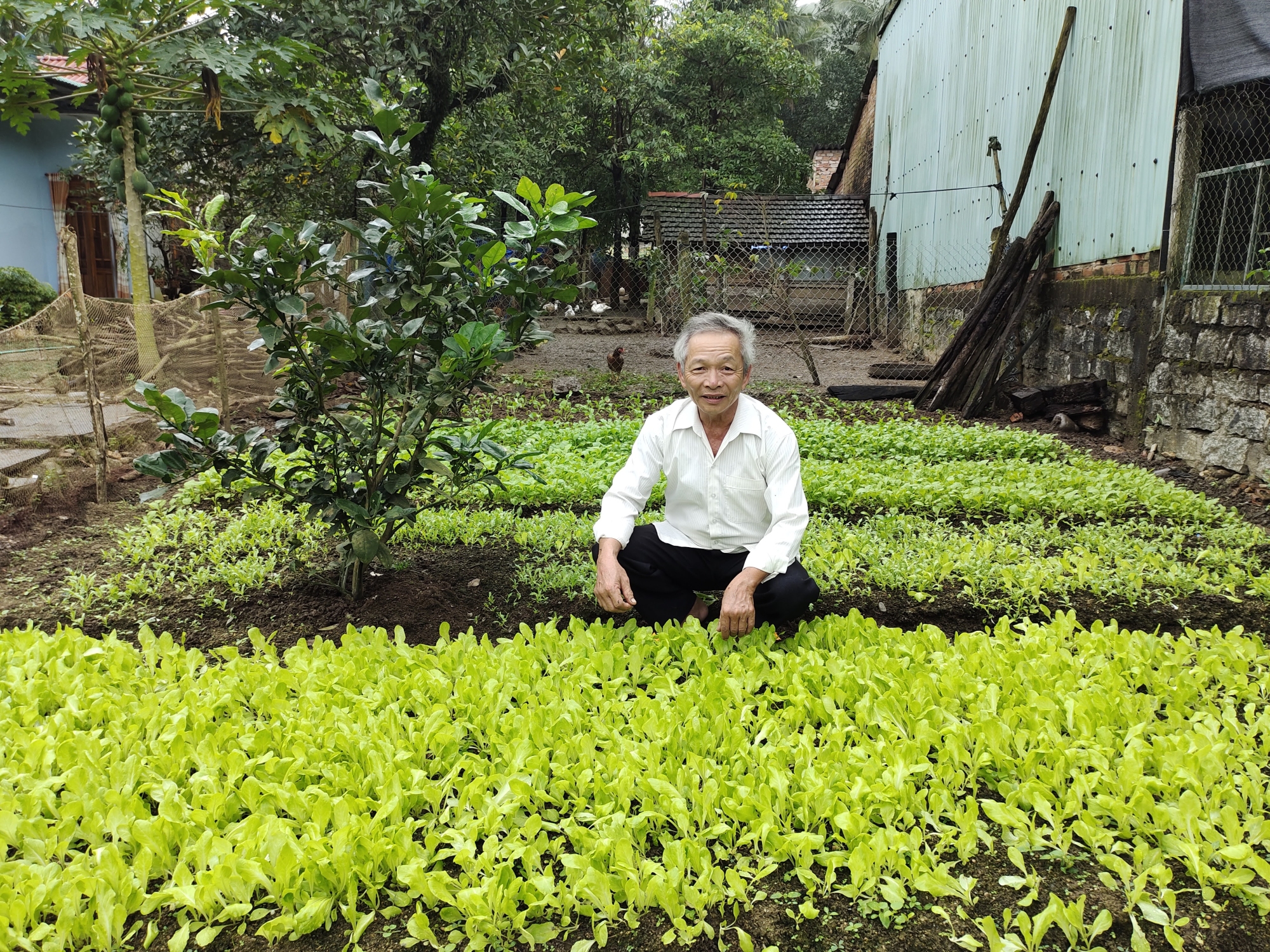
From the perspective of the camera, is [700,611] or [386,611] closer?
[700,611]

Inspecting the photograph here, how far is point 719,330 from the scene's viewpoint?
3.56m

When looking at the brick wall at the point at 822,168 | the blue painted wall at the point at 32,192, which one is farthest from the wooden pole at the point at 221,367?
the brick wall at the point at 822,168

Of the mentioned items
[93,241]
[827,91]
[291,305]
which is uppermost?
[827,91]

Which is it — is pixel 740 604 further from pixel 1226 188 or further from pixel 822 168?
pixel 822 168

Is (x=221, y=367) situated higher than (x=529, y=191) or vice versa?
(x=529, y=191)

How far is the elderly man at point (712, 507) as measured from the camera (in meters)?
3.48

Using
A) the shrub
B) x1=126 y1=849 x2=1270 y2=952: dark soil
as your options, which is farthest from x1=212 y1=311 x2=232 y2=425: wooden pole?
the shrub

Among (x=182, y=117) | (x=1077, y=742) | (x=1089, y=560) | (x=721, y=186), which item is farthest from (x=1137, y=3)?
(x=721, y=186)

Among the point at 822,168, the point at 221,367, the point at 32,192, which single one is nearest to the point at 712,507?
the point at 221,367

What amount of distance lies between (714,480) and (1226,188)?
17.6 ft

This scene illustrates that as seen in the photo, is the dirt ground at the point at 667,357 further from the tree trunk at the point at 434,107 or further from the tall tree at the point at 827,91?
the tall tree at the point at 827,91

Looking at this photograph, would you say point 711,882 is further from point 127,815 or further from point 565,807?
point 127,815

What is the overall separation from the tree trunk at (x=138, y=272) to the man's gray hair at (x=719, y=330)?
5.30 meters

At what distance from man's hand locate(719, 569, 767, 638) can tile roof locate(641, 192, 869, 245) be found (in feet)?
47.3
